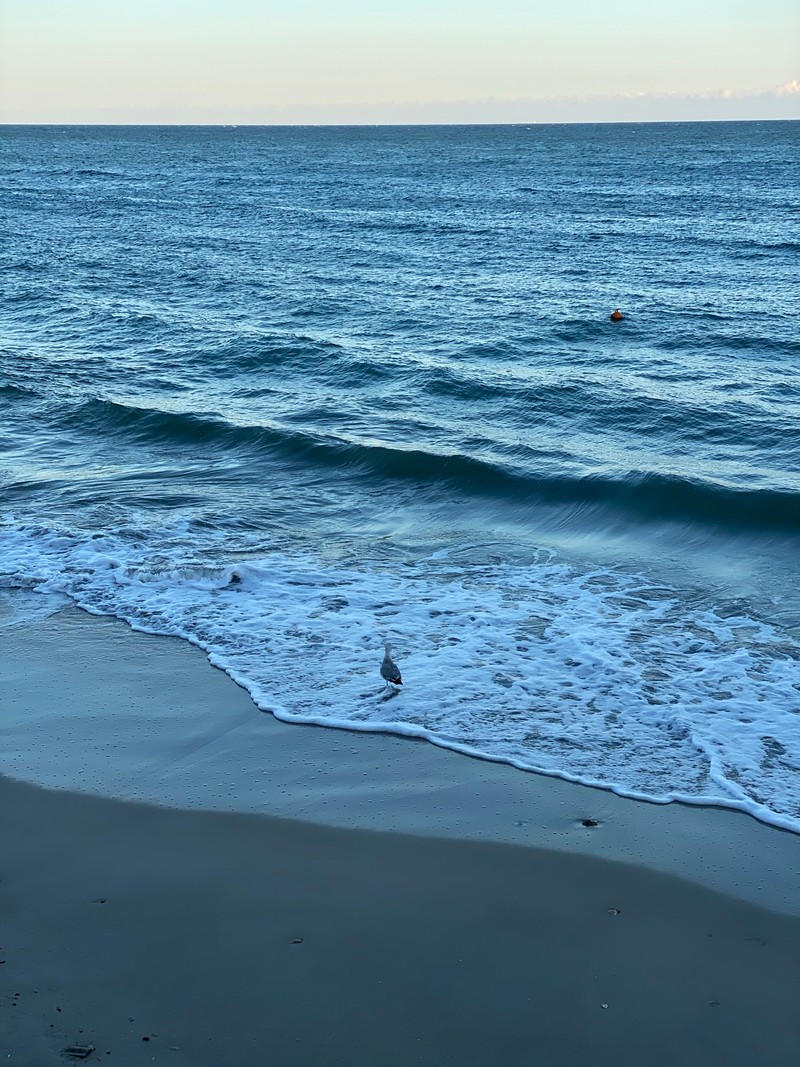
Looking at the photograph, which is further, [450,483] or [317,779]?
[450,483]

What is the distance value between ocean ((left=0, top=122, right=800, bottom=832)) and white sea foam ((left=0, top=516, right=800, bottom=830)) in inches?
1.4

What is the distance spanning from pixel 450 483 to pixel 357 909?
918 centimetres

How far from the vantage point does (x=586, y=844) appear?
6.68m

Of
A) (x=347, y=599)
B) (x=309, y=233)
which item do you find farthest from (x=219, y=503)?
(x=309, y=233)

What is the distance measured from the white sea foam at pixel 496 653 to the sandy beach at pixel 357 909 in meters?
0.46

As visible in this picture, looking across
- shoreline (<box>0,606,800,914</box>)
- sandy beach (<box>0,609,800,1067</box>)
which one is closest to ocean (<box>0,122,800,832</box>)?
shoreline (<box>0,606,800,914</box>)

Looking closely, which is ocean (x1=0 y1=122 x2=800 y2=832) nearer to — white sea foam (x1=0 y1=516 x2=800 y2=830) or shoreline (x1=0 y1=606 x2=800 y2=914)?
white sea foam (x1=0 y1=516 x2=800 y2=830)

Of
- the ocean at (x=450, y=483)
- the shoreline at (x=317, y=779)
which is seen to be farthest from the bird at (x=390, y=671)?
the shoreline at (x=317, y=779)

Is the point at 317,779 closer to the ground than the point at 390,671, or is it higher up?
closer to the ground

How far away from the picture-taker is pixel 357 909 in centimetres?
603

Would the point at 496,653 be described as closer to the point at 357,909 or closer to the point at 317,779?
the point at 317,779

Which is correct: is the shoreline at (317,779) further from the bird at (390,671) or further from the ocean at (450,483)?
the bird at (390,671)

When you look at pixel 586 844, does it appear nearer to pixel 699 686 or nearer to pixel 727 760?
pixel 727 760

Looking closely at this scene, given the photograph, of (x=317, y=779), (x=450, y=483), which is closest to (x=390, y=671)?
(x=317, y=779)
